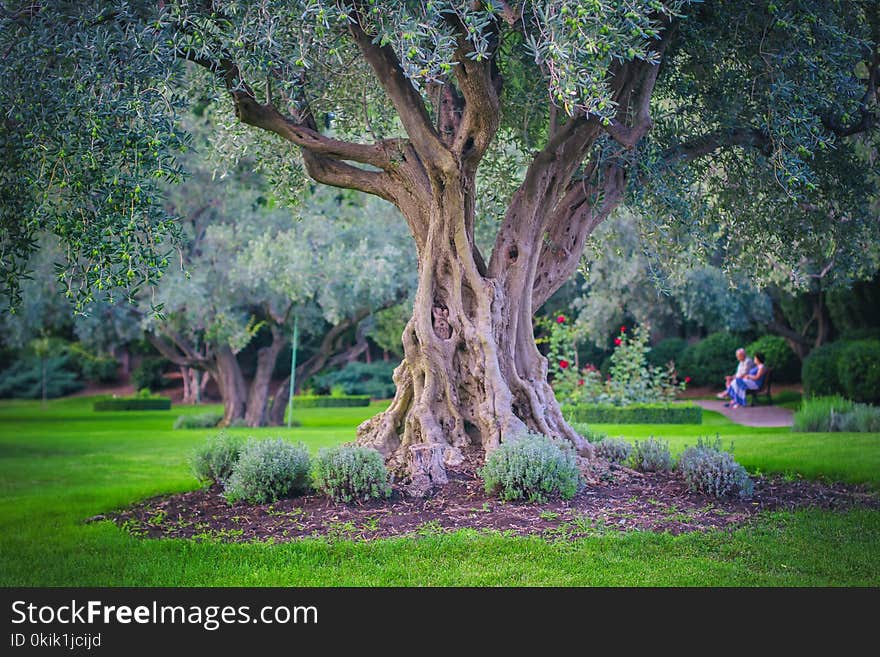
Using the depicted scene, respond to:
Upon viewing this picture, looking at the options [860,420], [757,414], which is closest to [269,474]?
[860,420]

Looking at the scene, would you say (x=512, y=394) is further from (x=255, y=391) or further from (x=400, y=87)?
(x=255, y=391)

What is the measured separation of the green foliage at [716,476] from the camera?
29.2 feet

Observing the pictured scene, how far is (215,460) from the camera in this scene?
33.9ft

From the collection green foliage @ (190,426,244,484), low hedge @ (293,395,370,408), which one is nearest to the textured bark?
green foliage @ (190,426,244,484)

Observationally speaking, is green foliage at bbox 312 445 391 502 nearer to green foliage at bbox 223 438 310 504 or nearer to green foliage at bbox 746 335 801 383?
green foliage at bbox 223 438 310 504

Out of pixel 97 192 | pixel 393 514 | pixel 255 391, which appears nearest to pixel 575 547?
pixel 393 514

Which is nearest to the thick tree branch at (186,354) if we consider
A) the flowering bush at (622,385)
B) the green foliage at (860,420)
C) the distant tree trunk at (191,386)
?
the flowering bush at (622,385)

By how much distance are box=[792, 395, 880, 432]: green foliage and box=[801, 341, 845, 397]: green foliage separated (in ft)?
13.5

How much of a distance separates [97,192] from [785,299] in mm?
25471

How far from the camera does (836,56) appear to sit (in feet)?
28.2

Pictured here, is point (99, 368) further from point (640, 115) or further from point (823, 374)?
point (640, 115)

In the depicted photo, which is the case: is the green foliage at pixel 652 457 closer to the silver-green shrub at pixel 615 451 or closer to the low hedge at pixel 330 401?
the silver-green shrub at pixel 615 451

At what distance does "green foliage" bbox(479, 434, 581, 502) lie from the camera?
27.0ft

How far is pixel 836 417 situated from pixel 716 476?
27.0ft
